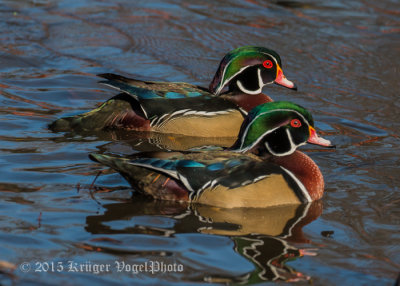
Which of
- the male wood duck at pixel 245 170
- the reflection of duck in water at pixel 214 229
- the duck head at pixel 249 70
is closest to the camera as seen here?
the reflection of duck in water at pixel 214 229

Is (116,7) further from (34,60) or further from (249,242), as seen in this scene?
(249,242)

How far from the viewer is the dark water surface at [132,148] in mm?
5715

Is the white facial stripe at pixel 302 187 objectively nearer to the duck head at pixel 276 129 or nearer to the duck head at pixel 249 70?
the duck head at pixel 276 129

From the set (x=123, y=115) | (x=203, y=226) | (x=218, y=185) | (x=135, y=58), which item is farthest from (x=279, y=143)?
(x=135, y=58)

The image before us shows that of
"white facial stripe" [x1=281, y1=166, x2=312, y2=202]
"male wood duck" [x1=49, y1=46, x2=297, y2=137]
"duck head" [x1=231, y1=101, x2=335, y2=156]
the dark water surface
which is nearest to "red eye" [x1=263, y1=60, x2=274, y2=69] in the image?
"male wood duck" [x1=49, y1=46, x2=297, y2=137]

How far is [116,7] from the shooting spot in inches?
551

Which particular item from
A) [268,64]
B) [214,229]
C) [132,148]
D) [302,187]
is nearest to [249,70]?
[268,64]

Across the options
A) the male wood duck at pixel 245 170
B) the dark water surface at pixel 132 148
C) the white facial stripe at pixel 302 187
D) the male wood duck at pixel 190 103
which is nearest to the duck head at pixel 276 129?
the male wood duck at pixel 245 170

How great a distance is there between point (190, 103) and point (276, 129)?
2.22 meters

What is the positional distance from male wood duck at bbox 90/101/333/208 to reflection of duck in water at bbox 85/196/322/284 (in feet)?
0.35

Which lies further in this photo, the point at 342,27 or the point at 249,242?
the point at 342,27

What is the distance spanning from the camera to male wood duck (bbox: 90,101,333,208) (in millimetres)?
6781

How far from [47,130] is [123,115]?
95 centimetres

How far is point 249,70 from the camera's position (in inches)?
372
